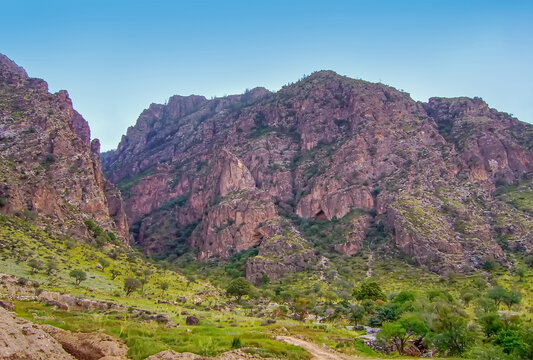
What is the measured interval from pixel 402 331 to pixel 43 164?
343 ft

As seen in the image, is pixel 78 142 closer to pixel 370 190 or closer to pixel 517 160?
pixel 370 190

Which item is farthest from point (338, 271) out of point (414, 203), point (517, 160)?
point (517, 160)

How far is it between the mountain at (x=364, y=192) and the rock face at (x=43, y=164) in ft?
163

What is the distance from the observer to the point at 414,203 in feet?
415

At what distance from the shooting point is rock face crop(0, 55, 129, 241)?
90750 mm

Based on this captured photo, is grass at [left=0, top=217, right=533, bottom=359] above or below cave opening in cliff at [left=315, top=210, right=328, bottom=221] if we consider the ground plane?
below

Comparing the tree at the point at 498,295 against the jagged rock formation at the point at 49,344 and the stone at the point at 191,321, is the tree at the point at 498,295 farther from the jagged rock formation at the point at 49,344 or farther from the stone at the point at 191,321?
the jagged rock formation at the point at 49,344

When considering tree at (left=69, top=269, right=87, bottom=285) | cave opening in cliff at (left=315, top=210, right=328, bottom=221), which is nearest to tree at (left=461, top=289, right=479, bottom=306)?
tree at (left=69, top=269, right=87, bottom=285)

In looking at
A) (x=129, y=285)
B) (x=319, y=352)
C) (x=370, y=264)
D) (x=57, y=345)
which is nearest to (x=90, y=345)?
(x=57, y=345)

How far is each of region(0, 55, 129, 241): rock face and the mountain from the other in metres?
49.6

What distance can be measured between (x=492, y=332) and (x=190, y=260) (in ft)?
404

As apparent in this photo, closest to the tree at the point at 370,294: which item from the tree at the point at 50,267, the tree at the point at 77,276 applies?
the tree at the point at 77,276

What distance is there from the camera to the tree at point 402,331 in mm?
37312

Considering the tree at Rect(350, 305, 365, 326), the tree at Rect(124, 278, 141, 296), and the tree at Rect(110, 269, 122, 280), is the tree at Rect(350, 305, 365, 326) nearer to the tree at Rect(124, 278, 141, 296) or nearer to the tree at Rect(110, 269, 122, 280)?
the tree at Rect(124, 278, 141, 296)
